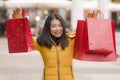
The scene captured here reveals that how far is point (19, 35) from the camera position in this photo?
4.66 m

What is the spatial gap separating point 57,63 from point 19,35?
54cm

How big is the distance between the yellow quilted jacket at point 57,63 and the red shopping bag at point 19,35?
9.5 inches

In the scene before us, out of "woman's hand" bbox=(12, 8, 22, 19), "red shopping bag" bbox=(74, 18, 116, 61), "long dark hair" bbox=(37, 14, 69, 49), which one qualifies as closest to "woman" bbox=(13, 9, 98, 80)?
"long dark hair" bbox=(37, 14, 69, 49)

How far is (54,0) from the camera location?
27391mm

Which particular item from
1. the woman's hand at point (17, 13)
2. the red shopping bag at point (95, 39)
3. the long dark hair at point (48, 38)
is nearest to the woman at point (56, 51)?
the long dark hair at point (48, 38)

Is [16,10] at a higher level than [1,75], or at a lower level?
higher

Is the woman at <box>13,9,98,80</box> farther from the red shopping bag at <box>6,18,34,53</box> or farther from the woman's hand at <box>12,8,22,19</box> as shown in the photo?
the woman's hand at <box>12,8,22,19</box>

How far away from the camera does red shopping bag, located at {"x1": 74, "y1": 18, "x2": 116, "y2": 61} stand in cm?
445

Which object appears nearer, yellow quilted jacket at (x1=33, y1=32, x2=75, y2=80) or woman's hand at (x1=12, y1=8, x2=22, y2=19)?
yellow quilted jacket at (x1=33, y1=32, x2=75, y2=80)

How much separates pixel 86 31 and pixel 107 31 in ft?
0.66

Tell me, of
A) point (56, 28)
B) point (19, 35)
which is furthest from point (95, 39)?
point (19, 35)

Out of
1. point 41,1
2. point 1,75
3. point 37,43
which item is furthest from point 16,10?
point 41,1

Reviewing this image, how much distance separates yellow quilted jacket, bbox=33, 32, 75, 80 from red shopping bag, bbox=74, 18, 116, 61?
0.14 m

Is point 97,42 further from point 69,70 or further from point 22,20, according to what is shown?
point 22,20
